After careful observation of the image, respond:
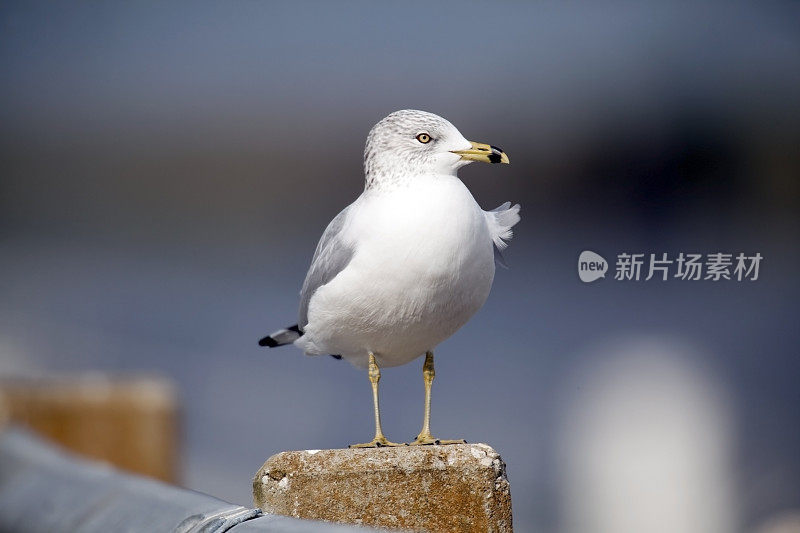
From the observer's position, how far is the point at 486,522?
220cm

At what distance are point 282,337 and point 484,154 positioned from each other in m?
0.80

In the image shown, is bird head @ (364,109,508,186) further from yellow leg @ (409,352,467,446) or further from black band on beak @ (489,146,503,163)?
yellow leg @ (409,352,467,446)

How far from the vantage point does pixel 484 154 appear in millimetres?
2420

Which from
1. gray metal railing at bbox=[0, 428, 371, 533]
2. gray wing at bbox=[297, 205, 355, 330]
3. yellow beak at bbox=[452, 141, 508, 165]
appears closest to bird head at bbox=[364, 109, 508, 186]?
yellow beak at bbox=[452, 141, 508, 165]

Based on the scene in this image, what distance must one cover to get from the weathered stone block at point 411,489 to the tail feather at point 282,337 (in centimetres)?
66

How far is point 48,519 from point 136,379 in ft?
4.82

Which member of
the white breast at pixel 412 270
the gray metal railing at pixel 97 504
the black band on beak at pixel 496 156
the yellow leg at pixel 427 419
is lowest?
the gray metal railing at pixel 97 504

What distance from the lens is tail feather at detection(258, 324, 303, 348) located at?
293 cm

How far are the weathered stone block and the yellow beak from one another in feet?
1.87

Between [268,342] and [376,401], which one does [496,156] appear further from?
[268,342]

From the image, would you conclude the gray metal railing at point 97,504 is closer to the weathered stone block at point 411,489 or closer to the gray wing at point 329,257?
the weathered stone block at point 411,489

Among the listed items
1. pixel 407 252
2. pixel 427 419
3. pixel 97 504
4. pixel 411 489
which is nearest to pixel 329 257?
pixel 407 252

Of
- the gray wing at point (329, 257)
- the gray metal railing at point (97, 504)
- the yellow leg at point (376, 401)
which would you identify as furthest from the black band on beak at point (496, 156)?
the gray metal railing at point (97, 504)

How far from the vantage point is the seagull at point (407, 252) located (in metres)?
2.34
